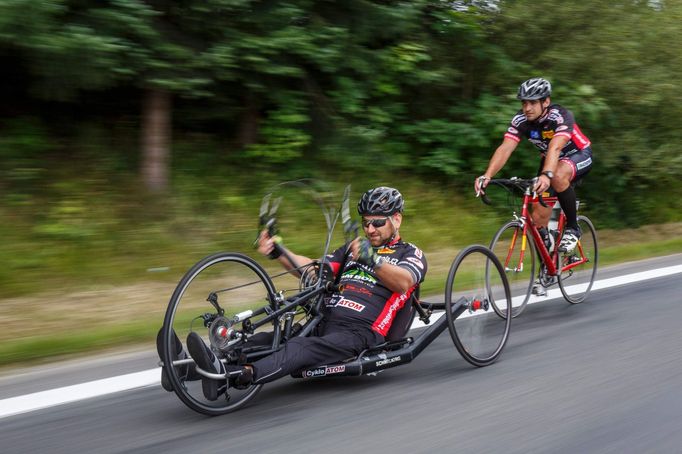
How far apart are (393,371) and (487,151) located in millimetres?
6743

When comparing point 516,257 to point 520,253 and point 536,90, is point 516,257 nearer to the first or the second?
point 520,253

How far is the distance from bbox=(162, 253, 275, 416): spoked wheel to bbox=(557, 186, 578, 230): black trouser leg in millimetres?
3465

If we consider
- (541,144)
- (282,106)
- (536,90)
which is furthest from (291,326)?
(282,106)

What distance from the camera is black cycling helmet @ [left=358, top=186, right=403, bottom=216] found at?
4836 millimetres

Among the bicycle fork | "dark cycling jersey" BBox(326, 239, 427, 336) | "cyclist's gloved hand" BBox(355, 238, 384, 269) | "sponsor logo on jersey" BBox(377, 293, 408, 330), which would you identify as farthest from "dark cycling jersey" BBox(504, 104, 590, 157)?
"cyclist's gloved hand" BBox(355, 238, 384, 269)

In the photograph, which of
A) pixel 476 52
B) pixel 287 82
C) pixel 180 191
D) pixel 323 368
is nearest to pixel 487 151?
pixel 476 52

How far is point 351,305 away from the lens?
4.82 metres

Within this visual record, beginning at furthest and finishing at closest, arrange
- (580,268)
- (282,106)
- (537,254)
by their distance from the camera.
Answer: (282,106) < (580,268) < (537,254)

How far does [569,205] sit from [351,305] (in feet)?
10.4

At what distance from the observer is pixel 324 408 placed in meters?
4.43

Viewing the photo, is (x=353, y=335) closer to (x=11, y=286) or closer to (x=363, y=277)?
(x=363, y=277)

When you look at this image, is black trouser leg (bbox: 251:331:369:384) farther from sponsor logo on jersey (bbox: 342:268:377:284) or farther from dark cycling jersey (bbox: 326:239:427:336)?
sponsor logo on jersey (bbox: 342:268:377:284)

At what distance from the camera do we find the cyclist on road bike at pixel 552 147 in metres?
6.82

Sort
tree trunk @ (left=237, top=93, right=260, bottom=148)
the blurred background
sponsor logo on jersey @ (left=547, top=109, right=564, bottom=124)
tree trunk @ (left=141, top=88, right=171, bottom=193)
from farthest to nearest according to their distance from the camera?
tree trunk @ (left=237, top=93, right=260, bottom=148) → tree trunk @ (left=141, top=88, right=171, bottom=193) → the blurred background → sponsor logo on jersey @ (left=547, top=109, right=564, bottom=124)
